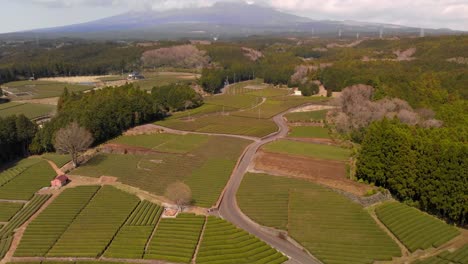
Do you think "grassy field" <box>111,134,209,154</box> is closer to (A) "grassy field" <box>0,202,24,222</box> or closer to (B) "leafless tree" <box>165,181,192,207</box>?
(B) "leafless tree" <box>165,181,192,207</box>

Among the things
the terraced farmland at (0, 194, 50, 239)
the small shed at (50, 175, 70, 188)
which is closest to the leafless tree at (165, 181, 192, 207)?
the terraced farmland at (0, 194, 50, 239)

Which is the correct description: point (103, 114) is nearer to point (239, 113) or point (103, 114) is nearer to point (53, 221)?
point (53, 221)

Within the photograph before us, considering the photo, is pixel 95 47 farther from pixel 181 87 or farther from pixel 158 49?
pixel 181 87

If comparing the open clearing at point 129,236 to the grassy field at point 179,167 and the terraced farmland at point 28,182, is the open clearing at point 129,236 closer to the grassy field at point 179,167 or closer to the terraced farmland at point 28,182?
the grassy field at point 179,167

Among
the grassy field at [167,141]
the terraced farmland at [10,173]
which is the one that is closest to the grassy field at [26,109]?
the grassy field at [167,141]

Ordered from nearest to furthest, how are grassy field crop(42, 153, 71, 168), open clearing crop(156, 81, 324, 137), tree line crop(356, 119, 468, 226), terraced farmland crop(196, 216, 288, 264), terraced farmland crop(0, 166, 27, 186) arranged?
terraced farmland crop(196, 216, 288, 264) < tree line crop(356, 119, 468, 226) < terraced farmland crop(0, 166, 27, 186) < grassy field crop(42, 153, 71, 168) < open clearing crop(156, 81, 324, 137)

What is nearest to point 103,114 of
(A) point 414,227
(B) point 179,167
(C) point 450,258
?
(B) point 179,167
